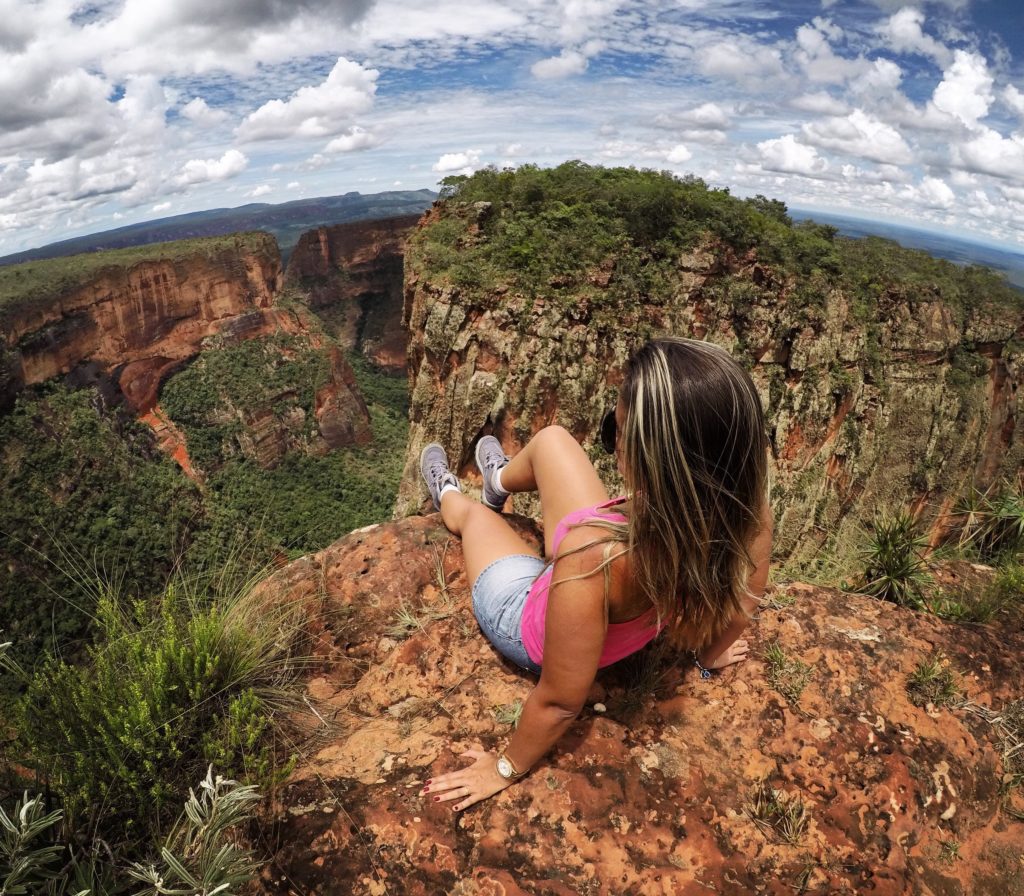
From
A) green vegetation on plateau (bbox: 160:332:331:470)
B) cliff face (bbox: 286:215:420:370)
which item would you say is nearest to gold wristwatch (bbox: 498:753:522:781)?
green vegetation on plateau (bbox: 160:332:331:470)

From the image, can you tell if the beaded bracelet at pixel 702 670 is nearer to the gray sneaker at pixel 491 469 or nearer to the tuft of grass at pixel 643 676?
the tuft of grass at pixel 643 676

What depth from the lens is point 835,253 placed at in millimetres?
17266

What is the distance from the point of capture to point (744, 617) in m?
2.30

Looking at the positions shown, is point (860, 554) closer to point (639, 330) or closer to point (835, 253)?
point (639, 330)

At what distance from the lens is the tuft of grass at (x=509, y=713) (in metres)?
2.29

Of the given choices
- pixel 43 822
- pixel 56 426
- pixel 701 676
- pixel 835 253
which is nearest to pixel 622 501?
pixel 701 676

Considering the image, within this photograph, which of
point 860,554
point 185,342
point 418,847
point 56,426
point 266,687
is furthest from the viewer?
point 185,342

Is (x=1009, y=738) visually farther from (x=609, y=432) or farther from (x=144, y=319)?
(x=144, y=319)

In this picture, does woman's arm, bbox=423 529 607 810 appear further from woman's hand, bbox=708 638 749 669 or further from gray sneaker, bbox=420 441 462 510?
gray sneaker, bbox=420 441 462 510

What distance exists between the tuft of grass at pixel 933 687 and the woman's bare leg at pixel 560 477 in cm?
160

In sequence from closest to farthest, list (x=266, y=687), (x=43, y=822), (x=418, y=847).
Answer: (x=43, y=822), (x=418, y=847), (x=266, y=687)

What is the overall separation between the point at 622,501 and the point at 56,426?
39213mm

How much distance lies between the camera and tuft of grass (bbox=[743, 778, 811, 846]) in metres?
1.96

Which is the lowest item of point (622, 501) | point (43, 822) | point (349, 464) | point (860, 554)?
point (349, 464)
